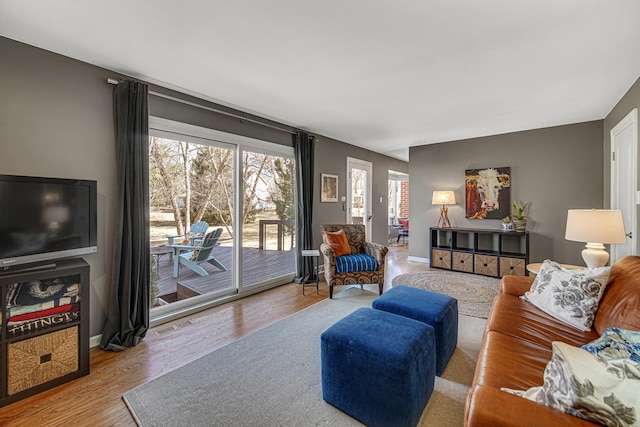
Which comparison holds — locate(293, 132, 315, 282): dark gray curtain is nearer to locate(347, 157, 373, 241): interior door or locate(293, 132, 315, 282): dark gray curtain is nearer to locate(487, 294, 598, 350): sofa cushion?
locate(347, 157, 373, 241): interior door

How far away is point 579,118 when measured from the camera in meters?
3.92

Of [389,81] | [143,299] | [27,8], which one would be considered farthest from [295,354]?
[27,8]

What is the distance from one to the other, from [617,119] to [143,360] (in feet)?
18.3

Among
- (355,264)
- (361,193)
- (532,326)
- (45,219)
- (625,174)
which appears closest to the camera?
(532,326)

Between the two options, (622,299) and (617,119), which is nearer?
(622,299)

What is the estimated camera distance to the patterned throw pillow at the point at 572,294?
1772 millimetres

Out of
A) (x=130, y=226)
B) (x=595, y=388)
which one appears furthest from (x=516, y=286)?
(x=130, y=226)

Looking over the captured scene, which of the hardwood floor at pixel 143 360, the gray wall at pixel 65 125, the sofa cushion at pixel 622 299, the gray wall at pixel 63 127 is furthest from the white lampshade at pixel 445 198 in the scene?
the gray wall at pixel 63 127

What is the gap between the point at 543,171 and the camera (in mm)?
4434

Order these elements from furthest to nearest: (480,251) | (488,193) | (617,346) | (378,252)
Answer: (488,193) < (480,251) < (378,252) < (617,346)

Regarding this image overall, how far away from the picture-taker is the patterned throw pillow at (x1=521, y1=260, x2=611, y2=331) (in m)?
1.77

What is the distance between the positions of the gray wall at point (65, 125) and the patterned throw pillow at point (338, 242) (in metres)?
2.40

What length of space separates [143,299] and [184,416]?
4.39 feet

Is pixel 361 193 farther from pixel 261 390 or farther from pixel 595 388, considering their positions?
pixel 595 388
